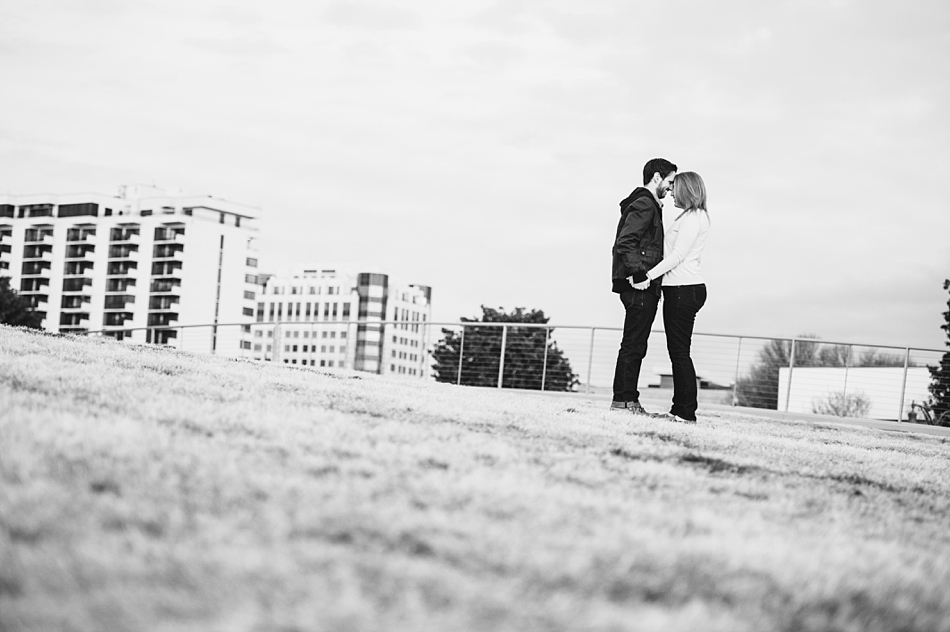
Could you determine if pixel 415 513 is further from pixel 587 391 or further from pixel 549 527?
pixel 587 391

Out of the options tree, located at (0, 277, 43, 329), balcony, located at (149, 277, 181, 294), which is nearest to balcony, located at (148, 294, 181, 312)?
balcony, located at (149, 277, 181, 294)

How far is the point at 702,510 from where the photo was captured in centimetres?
338

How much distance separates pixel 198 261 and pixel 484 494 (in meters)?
112

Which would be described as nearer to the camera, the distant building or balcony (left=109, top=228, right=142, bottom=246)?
balcony (left=109, top=228, right=142, bottom=246)

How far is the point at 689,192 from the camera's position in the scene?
7.81 m

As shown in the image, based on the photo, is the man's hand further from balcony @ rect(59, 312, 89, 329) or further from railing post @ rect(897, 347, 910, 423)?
balcony @ rect(59, 312, 89, 329)

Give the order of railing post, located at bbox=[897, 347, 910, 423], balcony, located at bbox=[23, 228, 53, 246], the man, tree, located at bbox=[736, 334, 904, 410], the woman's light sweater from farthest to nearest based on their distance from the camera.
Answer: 1. balcony, located at bbox=[23, 228, 53, 246]
2. tree, located at bbox=[736, 334, 904, 410]
3. railing post, located at bbox=[897, 347, 910, 423]
4. the man
5. the woman's light sweater

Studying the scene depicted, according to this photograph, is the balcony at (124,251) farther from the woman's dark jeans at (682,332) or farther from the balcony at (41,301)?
the woman's dark jeans at (682,332)

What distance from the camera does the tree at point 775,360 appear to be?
17219 mm

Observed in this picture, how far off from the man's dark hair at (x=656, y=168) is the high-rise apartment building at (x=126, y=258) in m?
105

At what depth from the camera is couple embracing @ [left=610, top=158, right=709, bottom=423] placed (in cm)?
766

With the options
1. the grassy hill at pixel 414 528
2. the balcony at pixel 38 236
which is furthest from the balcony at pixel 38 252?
the grassy hill at pixel 414 528

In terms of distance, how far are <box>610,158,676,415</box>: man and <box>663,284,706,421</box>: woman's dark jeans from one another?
16 centimetres

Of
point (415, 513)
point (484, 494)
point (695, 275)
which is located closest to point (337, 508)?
point (415, 513)
